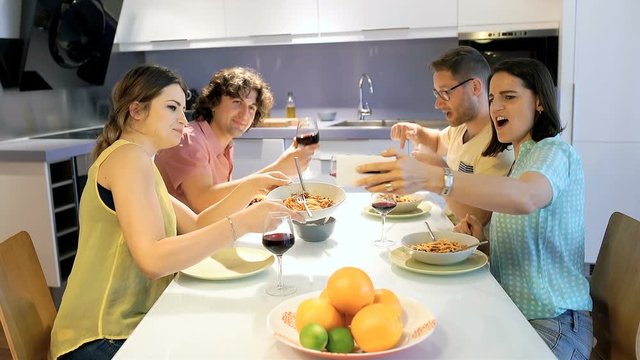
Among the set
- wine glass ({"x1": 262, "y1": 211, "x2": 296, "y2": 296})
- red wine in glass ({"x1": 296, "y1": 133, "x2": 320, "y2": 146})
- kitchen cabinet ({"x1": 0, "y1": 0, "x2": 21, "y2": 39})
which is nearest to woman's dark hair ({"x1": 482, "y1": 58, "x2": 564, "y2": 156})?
red wine in glass ({"x1": 296, "y1": 133, "x2": 320, "y2": 146})

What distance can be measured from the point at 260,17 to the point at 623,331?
292cm

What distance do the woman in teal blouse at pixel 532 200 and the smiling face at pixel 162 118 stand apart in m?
0.57

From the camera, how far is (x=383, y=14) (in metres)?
3.64

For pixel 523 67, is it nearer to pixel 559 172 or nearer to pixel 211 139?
pixel 559 172

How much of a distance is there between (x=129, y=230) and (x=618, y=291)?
1226mm

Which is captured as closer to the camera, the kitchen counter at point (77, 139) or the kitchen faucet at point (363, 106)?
the kitchen counter at point (77, 139)

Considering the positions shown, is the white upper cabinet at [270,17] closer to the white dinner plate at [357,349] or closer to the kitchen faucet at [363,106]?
the kitchen faucet at [363,106]

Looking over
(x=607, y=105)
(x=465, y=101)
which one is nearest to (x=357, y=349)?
(x=465, y=101)

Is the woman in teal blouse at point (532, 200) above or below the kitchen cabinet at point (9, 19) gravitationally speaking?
below

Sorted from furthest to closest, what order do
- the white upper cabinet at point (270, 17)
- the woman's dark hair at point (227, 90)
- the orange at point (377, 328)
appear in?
the white upper cabinet at point (270, 17) → the woman's dark hair at point (227, 90) → the orange at point (377, 328)

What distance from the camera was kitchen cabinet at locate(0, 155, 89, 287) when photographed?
3020 millimetres

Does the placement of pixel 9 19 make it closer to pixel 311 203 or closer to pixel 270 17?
pixel 270 17

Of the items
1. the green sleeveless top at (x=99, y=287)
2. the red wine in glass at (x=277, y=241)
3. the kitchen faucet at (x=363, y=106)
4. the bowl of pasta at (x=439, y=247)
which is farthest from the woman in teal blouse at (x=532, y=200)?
the kitchen faucet at (x=363, y=106)

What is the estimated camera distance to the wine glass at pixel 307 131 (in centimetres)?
209
